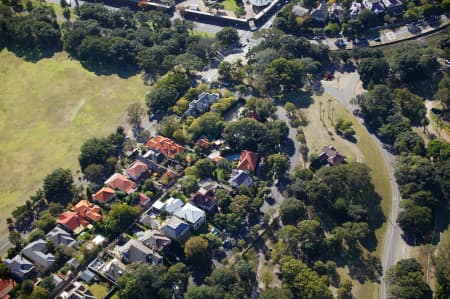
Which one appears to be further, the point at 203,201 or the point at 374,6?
the point at 374,6

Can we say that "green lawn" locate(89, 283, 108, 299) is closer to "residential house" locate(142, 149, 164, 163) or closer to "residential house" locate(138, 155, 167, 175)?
"residential house" locate(138, 155, 167, 175)

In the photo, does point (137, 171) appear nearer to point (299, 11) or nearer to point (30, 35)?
point (30, 35)

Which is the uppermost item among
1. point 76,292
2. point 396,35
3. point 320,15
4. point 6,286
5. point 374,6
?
point 374,6

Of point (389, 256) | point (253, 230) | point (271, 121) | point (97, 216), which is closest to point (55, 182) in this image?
point (97, 216)

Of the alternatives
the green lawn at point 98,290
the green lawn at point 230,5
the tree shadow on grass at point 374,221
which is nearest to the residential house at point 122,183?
the green lawn at point 98,290

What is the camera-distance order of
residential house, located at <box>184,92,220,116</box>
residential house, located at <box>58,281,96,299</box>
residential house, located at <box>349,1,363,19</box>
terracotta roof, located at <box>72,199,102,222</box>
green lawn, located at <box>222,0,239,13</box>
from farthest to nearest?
green lawn, located at <box>222,0,239,13</box> → residential house, located at <box>349,1,363,19</box> → residential house, located at <box>184,92,220,116</box> → terracotta roof, located at <box>72,199,102,222</box> → residential house, located at <box>58,281,96,299</box>

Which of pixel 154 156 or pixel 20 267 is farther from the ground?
pixel 154 156

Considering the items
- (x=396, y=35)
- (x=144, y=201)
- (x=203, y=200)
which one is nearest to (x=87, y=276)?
(x=144, y=201)

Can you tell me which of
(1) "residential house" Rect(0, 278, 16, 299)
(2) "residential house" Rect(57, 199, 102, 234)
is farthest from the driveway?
(1) "residential house" Rect(0, 278, 16, 299)
